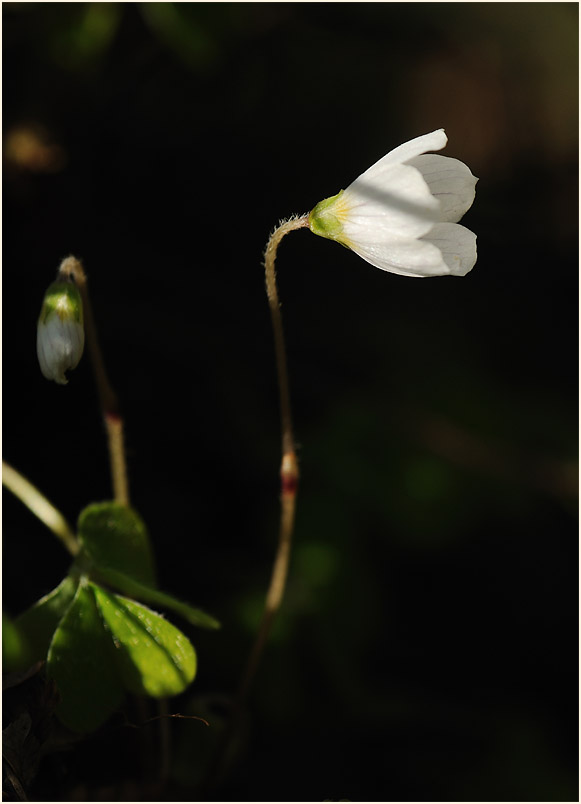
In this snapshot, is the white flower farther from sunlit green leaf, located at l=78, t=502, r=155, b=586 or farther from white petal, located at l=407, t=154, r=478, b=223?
sunlit green leaf, located at l=78, t=502, r=155, b=586

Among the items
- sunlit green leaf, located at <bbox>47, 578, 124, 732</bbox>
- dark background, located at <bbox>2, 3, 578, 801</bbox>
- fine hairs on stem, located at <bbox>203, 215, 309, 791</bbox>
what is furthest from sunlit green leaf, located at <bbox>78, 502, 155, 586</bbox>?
dark background, located at <bbox>2, 3, 578, 801</bbox>

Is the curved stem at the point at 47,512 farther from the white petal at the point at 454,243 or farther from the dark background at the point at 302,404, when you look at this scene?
the white petal at the point at 454,243

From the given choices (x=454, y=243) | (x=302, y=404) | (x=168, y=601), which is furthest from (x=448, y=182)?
(x=302, y=404)

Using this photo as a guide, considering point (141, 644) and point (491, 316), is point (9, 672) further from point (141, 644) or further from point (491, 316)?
point (491, 316)

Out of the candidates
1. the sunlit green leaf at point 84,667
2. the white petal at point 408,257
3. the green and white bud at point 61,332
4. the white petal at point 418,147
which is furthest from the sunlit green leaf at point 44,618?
the white petal at point 418,147

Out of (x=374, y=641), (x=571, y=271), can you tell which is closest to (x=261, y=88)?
(x=571, y=271)

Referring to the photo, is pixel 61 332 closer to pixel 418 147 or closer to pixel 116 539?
pixel 116 539
